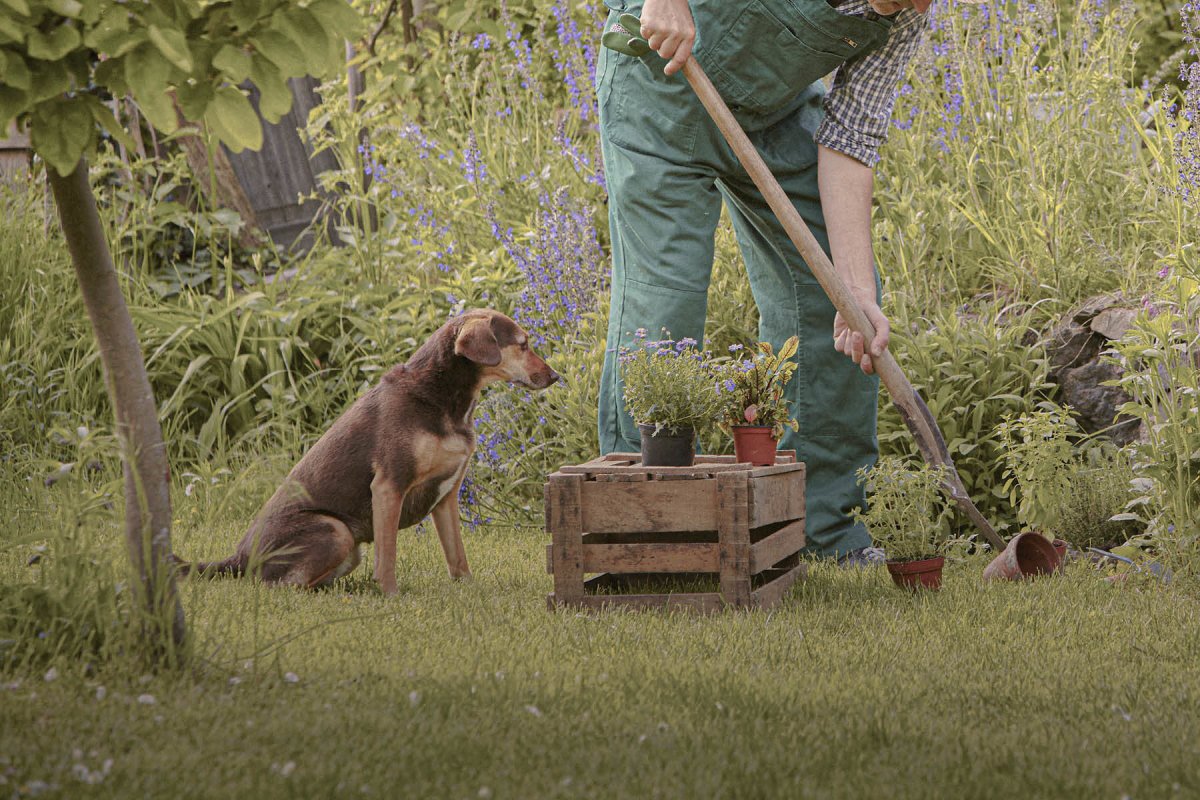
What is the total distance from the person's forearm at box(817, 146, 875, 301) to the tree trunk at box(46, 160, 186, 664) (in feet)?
7.15

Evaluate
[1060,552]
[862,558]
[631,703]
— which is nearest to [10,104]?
[631,703]

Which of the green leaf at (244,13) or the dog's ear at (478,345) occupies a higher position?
the green leaf at (244,13)

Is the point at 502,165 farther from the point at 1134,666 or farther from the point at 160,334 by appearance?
the point at 1134,666

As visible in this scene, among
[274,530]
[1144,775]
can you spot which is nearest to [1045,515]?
[1144,775]

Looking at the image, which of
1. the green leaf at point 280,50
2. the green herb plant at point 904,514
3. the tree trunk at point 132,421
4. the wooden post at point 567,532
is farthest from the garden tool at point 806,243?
the tree trunk at point 132,421

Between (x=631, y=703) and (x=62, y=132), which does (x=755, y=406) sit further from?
(x=62, y=132)

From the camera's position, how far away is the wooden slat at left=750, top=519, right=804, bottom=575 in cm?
329

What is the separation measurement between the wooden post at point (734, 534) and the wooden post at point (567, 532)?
1.23 feet

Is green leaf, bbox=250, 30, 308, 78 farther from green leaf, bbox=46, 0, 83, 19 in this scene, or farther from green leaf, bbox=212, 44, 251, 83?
green leaf, bbox=46, 0, 83, 19

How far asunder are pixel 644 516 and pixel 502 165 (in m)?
3.55

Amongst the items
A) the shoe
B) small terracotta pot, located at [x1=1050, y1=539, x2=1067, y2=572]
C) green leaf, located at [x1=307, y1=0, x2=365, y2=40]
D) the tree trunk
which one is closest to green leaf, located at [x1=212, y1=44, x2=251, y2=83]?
green leaf, located at [x1=307, y1=0, x2=365, y2=40]

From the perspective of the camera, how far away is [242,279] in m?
6.69

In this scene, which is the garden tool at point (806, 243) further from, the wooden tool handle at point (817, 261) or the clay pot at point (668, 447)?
the clay pot at point (668, 447)

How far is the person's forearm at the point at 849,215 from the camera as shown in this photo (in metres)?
3.90
